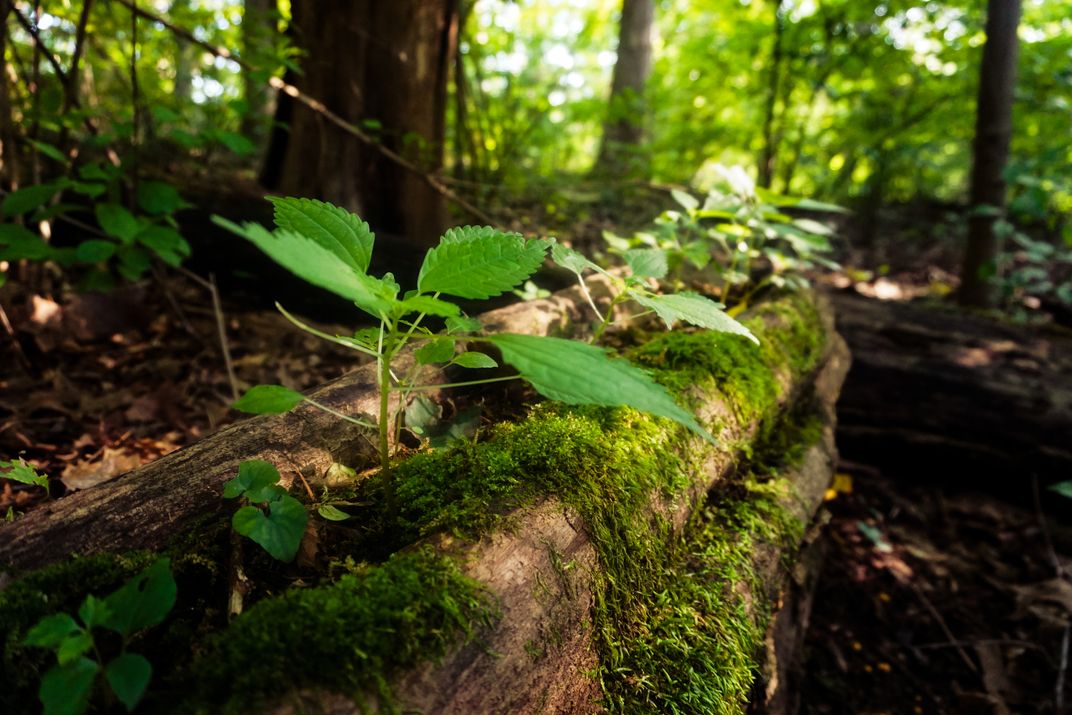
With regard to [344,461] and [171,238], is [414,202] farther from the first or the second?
[344,461]

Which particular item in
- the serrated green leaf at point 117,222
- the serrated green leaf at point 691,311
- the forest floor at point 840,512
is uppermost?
the serrated green leaf at point 117,222

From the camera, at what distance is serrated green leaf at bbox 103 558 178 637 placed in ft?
2.65

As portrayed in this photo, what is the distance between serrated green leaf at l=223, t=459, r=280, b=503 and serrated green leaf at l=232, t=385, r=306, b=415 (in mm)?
116

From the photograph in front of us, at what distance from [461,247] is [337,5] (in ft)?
10.8

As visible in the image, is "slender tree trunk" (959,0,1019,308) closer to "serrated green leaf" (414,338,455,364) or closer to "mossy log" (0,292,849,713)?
"mossy log" (0,292,849,713)

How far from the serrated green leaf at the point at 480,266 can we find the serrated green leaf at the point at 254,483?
1.49 ft

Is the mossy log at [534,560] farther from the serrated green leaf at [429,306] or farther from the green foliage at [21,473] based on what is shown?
the serrated green leaf at [429,306]

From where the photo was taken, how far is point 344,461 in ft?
4.67

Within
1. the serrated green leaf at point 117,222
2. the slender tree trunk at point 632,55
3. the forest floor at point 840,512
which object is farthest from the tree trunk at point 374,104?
the slender tree trunk at point 632,55

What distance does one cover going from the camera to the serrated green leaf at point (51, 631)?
77 cm

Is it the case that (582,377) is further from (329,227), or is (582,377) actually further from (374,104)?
(374,104)

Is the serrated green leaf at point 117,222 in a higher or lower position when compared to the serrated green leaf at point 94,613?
higher

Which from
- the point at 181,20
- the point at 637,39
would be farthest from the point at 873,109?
the point at 181,20

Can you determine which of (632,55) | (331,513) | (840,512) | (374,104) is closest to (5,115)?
(374,104)
